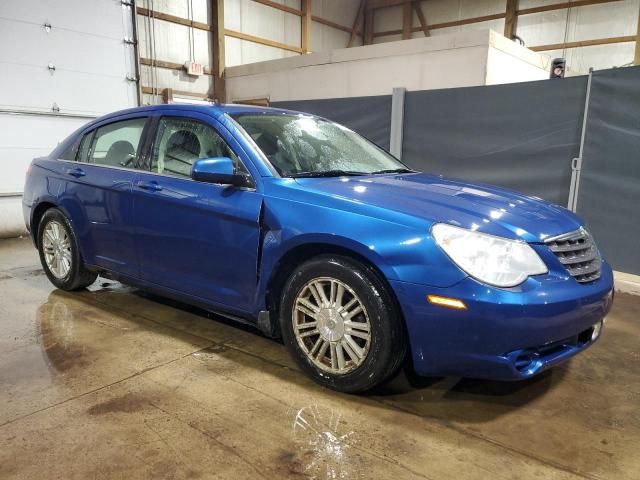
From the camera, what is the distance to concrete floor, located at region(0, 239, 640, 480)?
194 centimetres

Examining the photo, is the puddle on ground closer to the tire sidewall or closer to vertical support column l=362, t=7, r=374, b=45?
the tire sidewall

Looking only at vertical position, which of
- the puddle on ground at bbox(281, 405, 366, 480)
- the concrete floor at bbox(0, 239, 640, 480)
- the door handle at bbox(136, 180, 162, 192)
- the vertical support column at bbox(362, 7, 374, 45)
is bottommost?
the concrete floor at bbox(0, 239, 640, 480)

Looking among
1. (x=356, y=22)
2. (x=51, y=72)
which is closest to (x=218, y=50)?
(x=51, y=72)

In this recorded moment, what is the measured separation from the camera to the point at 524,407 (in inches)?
95.6

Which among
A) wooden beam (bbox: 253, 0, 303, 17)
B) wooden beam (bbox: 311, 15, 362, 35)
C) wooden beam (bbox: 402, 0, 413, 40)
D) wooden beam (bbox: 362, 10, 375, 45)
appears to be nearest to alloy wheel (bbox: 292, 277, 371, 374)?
wooden beam (bbox: 253, 0, 303, 17)

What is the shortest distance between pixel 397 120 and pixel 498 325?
4.66m

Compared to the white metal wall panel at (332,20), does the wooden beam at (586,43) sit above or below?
below

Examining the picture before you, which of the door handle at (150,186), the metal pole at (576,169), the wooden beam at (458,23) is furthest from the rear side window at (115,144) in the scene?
the wooden beam at (458,23)

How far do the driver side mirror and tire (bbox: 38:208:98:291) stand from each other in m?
1.73

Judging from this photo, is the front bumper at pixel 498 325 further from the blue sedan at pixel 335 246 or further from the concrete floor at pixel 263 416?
the concrete floor at pixel 263 416

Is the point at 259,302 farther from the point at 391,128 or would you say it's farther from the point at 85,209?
the point at 391,128

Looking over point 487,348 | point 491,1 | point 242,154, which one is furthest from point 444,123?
point 491,1

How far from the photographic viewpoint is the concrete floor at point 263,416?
1.94m

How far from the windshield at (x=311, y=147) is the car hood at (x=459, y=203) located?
173 millimetres
